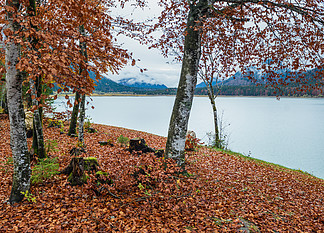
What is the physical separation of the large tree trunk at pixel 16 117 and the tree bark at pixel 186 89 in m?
4.04

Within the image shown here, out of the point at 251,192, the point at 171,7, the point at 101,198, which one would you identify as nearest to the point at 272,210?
the point at 251,192

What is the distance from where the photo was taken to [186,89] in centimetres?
604

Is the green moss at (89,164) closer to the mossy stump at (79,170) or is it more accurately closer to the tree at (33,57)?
the mossy stump at (79,170)

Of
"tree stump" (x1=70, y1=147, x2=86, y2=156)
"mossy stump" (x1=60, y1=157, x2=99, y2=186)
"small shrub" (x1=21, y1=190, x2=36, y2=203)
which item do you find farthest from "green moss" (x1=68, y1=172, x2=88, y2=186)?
"small shrub" (x1=21, y1=190, x2=36, y2=203)

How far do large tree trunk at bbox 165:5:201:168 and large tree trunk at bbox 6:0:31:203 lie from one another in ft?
13.2

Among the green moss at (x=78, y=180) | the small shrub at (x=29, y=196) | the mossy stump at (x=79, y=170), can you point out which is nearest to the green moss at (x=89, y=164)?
the mossy stump at (x=79, y=170)

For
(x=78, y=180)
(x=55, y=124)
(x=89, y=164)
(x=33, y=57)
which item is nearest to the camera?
(x=33, y=57)

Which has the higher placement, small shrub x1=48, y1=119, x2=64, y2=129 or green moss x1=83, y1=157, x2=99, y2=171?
small shrub x1=48, y1=119, x2=64, y2=129

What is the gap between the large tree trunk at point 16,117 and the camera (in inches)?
165

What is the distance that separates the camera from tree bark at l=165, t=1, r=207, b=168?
6.02 m

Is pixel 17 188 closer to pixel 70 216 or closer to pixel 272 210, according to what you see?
pixel 70 216

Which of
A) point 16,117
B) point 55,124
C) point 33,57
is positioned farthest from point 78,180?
point 55,124

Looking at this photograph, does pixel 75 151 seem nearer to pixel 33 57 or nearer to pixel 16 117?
pixel 16 117

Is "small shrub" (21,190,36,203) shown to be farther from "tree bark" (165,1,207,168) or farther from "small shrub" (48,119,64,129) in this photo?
"small shrub" (48,119,64,129)
